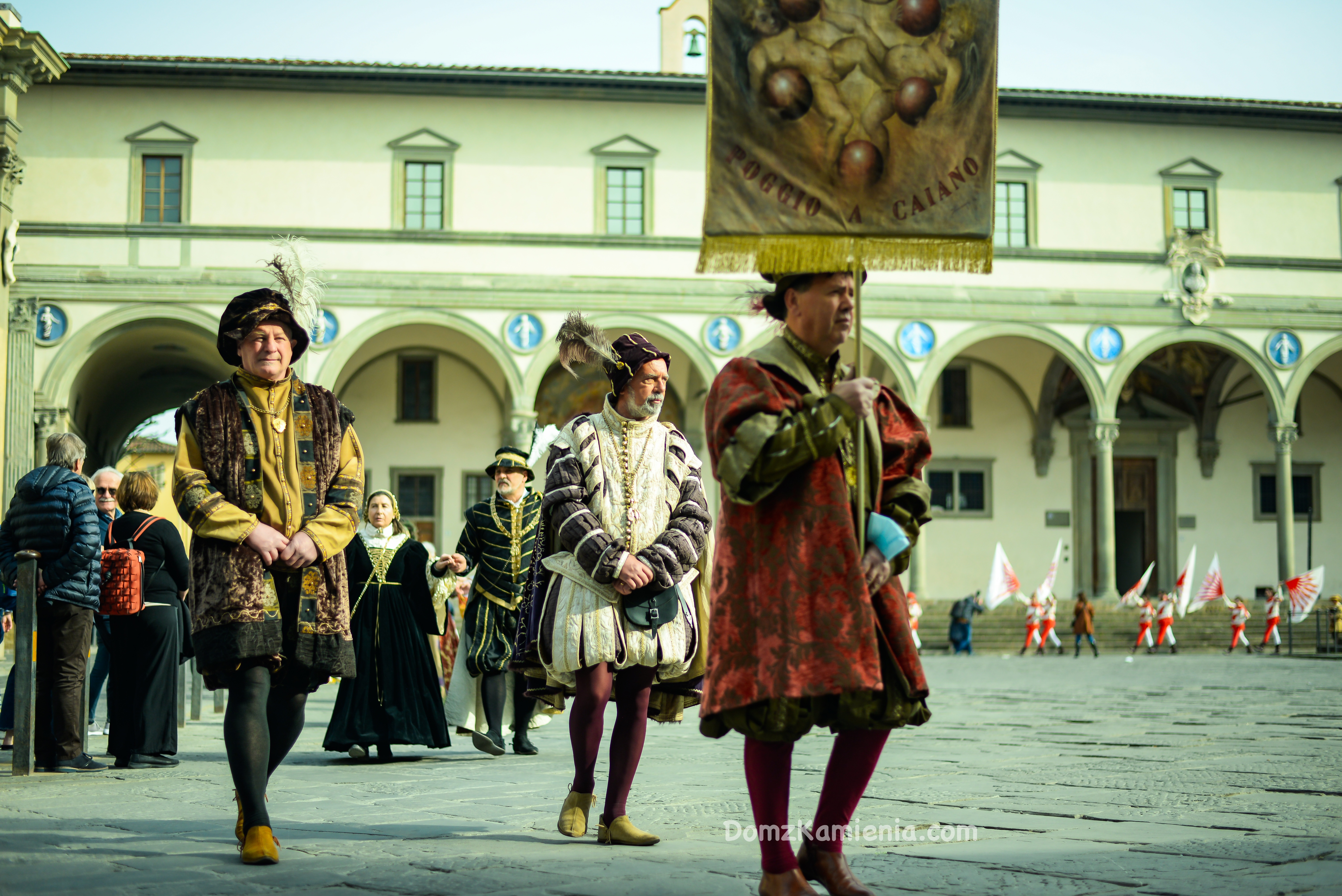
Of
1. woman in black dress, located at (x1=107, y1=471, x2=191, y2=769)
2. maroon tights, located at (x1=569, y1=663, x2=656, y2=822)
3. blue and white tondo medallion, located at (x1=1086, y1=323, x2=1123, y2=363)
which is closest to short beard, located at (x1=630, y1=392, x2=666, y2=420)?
maroon tights, located at (x1=569, y1=663, x2=656, y2=822)

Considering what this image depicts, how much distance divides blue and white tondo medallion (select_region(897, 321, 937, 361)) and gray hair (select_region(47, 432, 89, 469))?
21581 millimetres

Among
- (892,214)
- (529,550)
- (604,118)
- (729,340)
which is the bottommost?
(529,550)

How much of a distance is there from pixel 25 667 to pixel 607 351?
367 centimetres

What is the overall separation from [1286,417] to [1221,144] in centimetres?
585

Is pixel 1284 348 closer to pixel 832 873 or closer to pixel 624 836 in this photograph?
pixel 624 836

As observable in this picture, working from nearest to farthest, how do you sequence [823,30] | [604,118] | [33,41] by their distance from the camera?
[823,30]
[33,41]
[604,118]

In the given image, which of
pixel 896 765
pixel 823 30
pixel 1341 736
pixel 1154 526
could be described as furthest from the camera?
pixel 1154 526

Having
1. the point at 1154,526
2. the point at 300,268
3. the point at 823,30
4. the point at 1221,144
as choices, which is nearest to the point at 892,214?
the point at 823,30

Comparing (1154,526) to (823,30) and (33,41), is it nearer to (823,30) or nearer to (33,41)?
(33,41)

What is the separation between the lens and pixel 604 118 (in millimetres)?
27281

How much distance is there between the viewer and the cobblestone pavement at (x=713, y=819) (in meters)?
3.62

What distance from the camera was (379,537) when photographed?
26.0ft

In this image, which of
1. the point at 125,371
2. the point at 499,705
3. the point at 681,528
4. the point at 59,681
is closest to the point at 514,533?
the point at 499,705

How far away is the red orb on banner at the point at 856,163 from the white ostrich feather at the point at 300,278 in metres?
2.13
